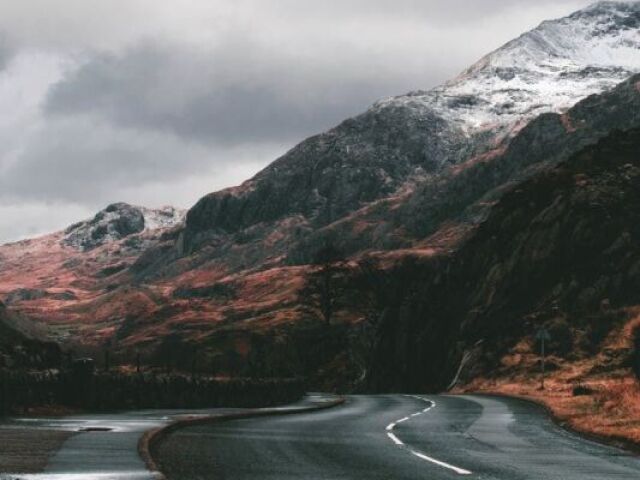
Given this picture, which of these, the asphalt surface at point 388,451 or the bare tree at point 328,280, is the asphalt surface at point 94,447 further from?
the bare tree at point 328,280

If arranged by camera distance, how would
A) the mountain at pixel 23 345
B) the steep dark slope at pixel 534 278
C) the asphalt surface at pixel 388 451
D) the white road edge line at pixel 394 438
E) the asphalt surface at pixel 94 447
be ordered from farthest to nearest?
the steep dark slope at pixel 534 278 < the mountain at pixel 23 345 < the white road edge line at pixel 394 438 < the asphalt surface at pixel 388 451 < the asphalt surface at pixel 94 447

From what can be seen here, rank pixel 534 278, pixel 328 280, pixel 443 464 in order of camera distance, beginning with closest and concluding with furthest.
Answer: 1. pixel 443 464
2. pixel 534 278
3. pixel 328 280

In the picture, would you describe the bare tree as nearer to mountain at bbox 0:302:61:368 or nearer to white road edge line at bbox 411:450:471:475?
mountain at bbox 0:302:61:368

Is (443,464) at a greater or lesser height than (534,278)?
lesser

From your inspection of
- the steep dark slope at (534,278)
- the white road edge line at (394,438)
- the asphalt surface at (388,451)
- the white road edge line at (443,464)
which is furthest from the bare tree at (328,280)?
the white road edge line at (443,464)

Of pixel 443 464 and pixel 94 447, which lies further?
pixel 443 464

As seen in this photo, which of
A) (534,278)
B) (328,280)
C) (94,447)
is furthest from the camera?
(328,280)

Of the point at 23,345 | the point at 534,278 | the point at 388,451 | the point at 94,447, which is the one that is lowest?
the point at 388,451

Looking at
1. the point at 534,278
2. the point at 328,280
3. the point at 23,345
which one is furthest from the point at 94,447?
the point at 328,280

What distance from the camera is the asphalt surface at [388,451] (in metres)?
16.9

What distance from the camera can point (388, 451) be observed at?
70.6ft

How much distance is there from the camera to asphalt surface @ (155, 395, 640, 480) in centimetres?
1686

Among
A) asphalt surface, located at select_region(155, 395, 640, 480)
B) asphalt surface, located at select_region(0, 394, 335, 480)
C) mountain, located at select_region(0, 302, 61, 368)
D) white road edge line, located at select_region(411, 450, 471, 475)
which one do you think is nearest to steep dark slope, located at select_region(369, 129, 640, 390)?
asphalt surface, located at select_region(155, 395, 640, 480)

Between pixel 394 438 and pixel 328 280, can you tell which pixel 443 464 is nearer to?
pixel 394 438
